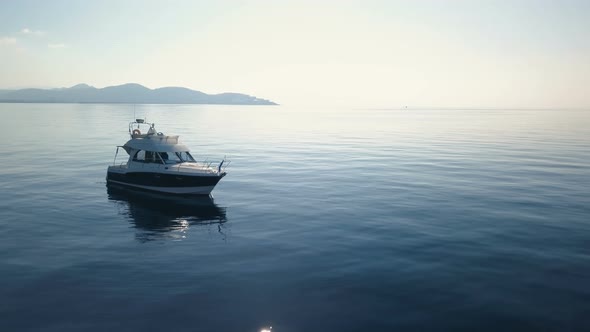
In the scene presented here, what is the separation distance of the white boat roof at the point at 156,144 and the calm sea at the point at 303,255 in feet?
15.4

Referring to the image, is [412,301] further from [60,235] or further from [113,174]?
[113,174]

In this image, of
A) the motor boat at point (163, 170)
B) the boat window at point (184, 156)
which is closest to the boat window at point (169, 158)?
the motor boat at point (163, 170)

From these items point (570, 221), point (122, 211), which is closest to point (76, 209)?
point (122, 211)

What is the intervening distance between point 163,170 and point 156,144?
320 centimetres

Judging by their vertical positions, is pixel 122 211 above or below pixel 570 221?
below

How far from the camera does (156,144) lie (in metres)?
37.3

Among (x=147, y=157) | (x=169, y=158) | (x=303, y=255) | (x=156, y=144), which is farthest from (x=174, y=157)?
(x=303, y=255)

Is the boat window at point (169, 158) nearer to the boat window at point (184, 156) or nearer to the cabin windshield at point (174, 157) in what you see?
the cabin windshield at point (174, 157)

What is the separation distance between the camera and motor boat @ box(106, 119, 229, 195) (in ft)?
114

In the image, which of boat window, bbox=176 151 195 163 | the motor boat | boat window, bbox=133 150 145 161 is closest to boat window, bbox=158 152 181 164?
the motor boat

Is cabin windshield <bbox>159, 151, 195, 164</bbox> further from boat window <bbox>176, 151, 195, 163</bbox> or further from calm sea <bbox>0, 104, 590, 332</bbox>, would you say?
calm sea <bbox>0, 104, 590, 332</bbox>

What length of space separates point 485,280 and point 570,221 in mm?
13713

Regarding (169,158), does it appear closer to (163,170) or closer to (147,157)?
(163,170)

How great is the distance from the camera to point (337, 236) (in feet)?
79.4
